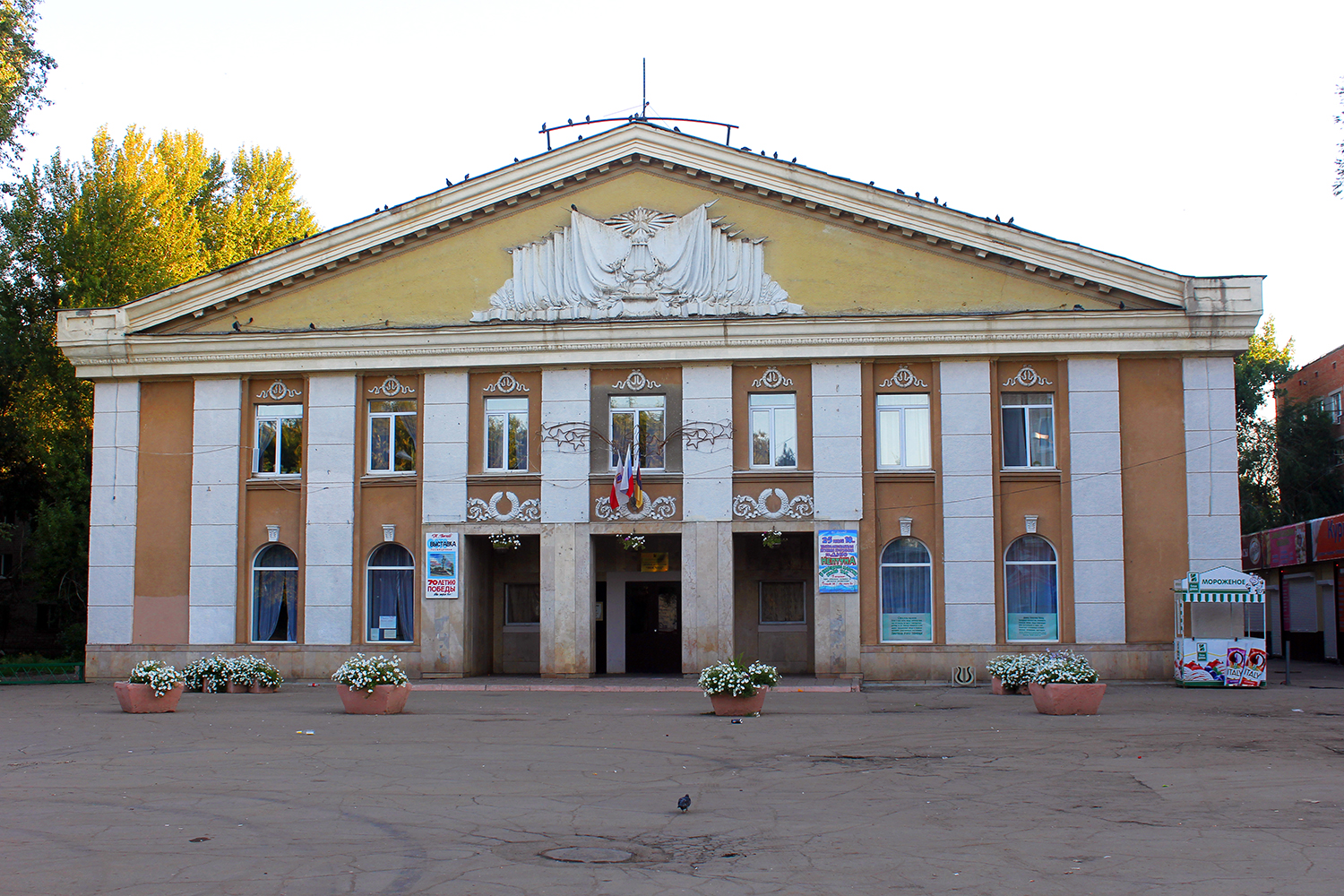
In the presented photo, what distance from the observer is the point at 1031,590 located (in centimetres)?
2636

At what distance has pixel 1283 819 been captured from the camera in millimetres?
9664

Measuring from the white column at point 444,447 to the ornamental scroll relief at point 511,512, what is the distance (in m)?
0.38

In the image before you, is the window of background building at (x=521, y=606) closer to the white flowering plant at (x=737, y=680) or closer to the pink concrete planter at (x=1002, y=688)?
the pink concrete planter at (x=1002, y=688)

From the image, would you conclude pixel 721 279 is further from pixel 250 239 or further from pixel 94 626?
pixel 250 239

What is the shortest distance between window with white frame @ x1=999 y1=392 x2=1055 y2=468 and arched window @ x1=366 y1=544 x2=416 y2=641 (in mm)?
13613

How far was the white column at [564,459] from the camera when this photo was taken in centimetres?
2736

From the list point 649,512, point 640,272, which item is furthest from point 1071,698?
point 640,272

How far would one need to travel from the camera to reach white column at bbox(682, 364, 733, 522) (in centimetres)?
2700

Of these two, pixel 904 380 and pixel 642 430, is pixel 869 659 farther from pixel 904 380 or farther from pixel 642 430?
pixel 642 430

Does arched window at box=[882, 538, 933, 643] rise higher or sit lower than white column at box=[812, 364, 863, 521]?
lower

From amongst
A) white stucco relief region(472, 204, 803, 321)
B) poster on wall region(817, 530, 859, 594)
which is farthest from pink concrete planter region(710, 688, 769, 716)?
white stucco relief region(472, 204, 803, 321)

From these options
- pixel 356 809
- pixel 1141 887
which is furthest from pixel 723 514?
pixel 1141 887

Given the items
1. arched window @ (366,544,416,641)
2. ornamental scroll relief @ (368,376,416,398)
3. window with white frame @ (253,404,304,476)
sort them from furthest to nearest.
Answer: window with white frame @ (253,404,304,476)
ornamental scroll relief @ (368,376,416,398)
arched window @ (366,544,416,641)

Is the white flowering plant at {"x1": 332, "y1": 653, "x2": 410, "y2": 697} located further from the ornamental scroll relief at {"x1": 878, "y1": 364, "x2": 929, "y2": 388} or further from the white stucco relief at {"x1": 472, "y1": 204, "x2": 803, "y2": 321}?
the ornamental scroll relief at {"x1": 878, "y1": 364, "x2": 929, "y2": 388}
